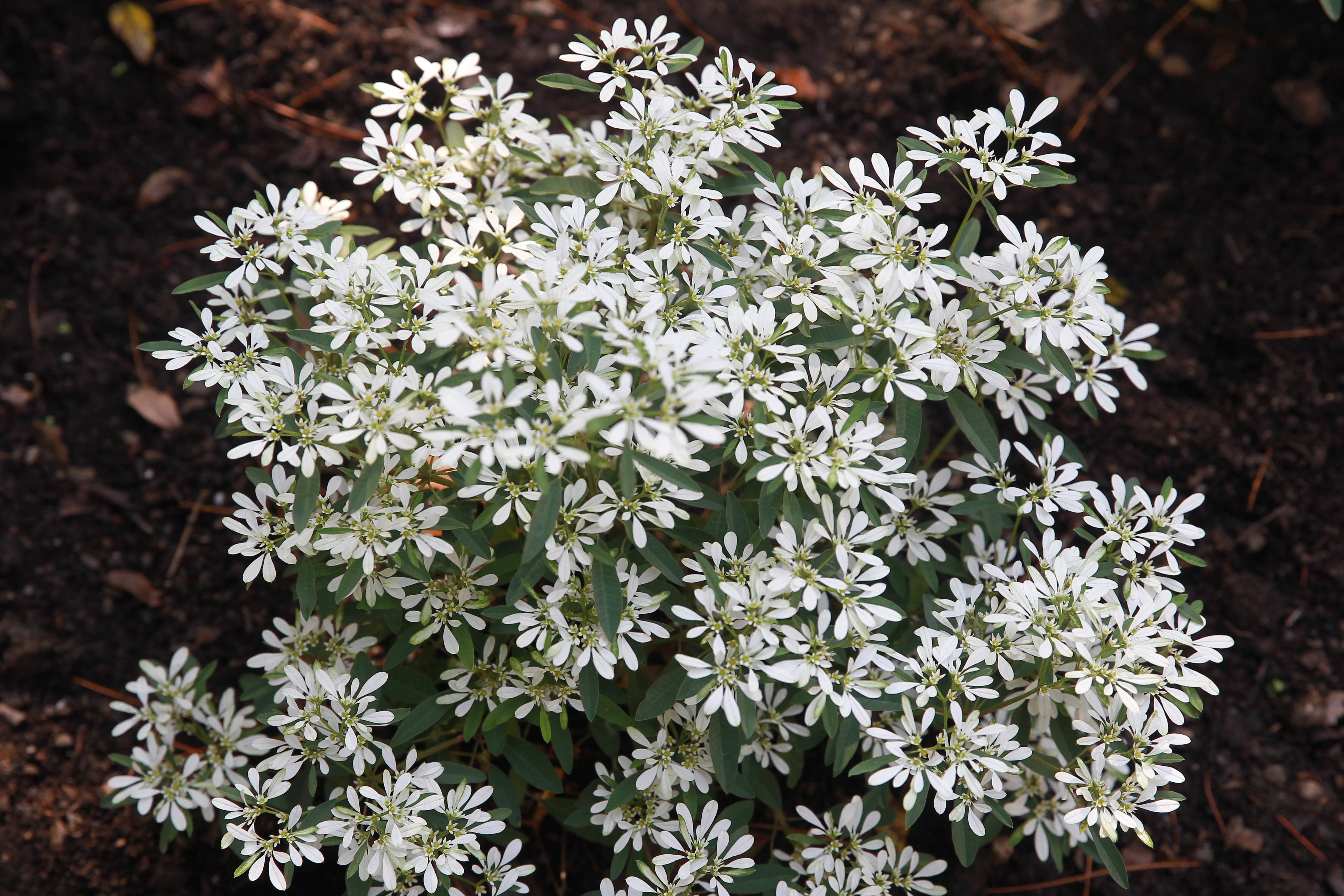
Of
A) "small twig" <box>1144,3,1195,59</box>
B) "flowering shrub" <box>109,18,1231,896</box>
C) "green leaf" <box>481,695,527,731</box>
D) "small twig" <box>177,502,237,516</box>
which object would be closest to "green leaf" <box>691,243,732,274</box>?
"flowering shrub" <box>109,18,1231,896</box>

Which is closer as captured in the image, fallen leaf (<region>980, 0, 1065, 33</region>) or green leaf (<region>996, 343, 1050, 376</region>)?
green leaf (<region>996, 343, 1050, 376</region>)

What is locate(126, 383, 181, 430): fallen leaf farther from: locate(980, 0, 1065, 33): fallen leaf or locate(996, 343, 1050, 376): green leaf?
locate(980, 0, 1065, 33): fallen leaf

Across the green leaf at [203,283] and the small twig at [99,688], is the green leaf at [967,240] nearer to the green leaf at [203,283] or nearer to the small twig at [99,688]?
the green leaf at [203,283]

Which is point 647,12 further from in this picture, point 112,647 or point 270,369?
point 112,647

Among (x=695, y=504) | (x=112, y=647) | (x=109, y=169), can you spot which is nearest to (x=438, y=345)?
(x=695, y=504)

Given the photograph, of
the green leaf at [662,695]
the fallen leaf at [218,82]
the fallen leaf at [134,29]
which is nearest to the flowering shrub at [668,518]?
the green leaf at [662,695]
